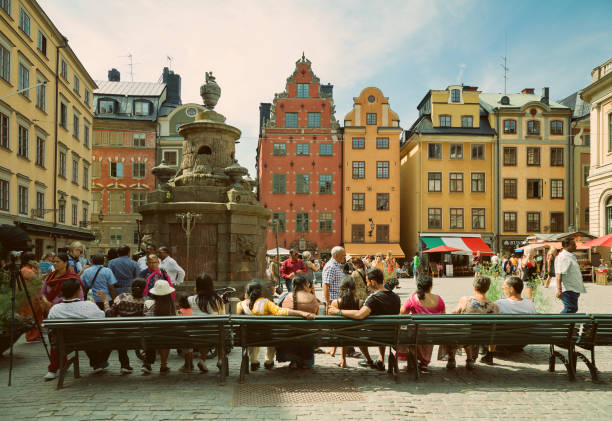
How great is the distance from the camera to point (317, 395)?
563 centimetres

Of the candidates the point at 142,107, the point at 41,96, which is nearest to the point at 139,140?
the point at 142,107

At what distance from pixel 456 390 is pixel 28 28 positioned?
94.9 feet

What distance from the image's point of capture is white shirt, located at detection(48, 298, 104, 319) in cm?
617

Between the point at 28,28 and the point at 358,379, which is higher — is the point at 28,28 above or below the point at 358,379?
above

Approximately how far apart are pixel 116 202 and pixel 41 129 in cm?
1589

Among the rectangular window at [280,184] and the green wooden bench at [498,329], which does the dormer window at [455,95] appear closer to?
the rectangular window at [280,184]

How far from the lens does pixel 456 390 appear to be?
582 cm

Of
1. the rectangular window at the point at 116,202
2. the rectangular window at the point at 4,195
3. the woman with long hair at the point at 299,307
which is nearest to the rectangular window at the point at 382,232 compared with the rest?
the rectangular window at the point at 116,202

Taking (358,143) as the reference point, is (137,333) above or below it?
below

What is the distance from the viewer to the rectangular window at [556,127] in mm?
41031

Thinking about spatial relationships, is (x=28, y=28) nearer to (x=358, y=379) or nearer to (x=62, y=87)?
(x=62, y=87)

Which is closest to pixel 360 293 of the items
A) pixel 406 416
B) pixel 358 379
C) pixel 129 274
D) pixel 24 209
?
pixel 358 379

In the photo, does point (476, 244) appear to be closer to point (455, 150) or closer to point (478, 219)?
point (478, 219)

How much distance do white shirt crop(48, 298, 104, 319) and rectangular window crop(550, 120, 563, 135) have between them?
41.6 metres
